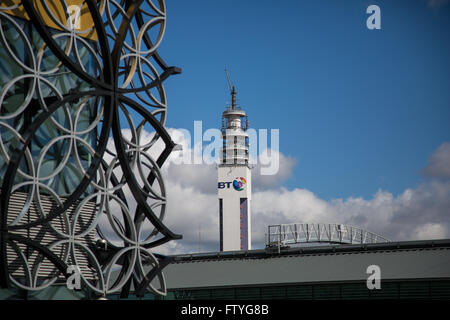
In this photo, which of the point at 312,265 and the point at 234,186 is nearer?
the point at 312,265

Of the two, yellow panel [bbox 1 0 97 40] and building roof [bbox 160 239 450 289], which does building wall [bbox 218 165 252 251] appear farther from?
yellow panel [bbox 1 0 97 40]

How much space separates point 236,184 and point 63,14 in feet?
393

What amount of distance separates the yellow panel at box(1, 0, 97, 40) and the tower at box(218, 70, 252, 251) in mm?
112518

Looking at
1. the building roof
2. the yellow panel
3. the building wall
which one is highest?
the building wall

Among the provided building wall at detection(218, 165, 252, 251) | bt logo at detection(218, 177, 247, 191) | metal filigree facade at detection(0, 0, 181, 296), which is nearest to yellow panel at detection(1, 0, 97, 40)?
metal filigree facade at detection(0, 0, 181, 296)

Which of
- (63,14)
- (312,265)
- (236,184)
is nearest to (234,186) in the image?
(236,184)

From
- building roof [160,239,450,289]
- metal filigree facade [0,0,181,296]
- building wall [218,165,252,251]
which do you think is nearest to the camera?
metal filigree facade [0,0,181,296]

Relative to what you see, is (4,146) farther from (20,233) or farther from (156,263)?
(156,263)

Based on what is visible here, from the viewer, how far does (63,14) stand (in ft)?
142

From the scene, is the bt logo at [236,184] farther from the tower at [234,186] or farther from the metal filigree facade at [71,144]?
the metal filigree facade at [71,144]

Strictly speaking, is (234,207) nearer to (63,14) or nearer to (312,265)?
(312,265)

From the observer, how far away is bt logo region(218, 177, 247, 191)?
161600mm

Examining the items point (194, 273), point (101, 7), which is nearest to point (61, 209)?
point (101, 7)
